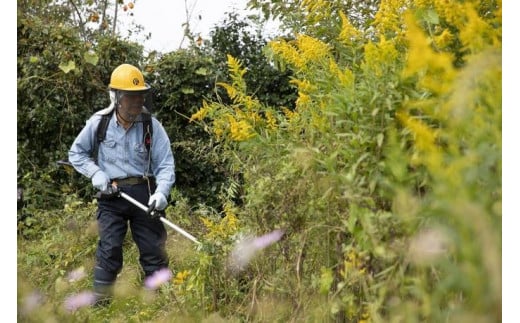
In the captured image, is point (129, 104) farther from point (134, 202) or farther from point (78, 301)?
point (78, 301)

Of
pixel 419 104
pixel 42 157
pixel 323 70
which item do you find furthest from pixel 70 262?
pixel 419 104

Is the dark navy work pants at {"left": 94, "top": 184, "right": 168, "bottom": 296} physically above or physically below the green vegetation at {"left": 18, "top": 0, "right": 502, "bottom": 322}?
below

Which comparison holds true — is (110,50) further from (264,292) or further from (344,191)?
(344,191)

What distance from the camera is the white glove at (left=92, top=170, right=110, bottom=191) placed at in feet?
13.7

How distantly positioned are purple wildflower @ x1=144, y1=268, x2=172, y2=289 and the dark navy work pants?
0.05m

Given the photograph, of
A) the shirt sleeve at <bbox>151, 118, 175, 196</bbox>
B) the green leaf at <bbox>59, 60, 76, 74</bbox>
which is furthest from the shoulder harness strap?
the green leaf at <bbox>59, 60, 76, 74</bbox>

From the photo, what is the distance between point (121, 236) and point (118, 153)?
1.90ft

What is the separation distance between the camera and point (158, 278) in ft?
14.3

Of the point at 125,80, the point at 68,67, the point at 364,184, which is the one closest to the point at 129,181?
the point at 125,80

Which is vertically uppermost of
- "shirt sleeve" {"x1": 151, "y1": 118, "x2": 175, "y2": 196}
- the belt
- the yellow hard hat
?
the yellow hard hat

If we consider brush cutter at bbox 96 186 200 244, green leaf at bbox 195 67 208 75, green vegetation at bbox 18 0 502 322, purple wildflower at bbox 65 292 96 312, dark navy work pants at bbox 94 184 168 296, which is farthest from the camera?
green leaf at bbox 195 67 208 75

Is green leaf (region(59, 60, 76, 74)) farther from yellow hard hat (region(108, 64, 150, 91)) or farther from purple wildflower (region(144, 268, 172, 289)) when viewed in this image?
purple wildflower (region(144, 268, 172, 289))

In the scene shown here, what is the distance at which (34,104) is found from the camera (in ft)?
22.0

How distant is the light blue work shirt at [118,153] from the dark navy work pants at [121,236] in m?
0.13
